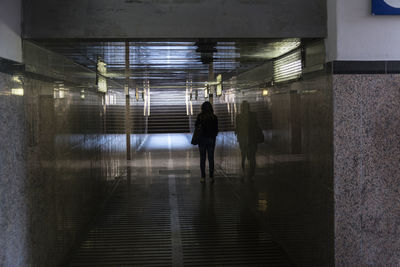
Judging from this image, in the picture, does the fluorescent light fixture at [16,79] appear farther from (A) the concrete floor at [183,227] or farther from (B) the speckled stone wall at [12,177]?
(A) the concrete floor at [183,227]

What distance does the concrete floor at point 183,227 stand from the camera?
525 cm

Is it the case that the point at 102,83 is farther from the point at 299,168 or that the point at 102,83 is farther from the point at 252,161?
the point at 299,168

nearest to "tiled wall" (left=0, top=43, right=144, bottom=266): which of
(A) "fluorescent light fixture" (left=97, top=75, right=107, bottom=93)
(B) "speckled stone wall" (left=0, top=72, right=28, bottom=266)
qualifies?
(B) "speckled stone wall" (left=0, top=72, right=28, bottom=266)

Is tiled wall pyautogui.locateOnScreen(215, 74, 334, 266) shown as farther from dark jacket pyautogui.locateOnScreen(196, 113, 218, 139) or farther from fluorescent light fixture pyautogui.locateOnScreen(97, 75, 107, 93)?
dark jacket pyautogui.locateOnScreen(196, 113, 218, 139)

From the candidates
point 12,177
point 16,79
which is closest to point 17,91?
point 16,79

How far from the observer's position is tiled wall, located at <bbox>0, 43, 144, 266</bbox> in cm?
342

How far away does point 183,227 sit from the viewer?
6.55 m

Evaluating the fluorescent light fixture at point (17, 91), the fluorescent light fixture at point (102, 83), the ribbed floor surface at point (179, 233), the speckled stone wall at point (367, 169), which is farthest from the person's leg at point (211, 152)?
the fluorescent light fixture at point (17, 91)

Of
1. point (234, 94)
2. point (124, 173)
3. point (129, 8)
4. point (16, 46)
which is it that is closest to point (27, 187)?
point (16, 46)

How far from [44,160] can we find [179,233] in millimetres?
2510

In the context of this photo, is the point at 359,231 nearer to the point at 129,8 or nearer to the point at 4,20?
the point at 129,8

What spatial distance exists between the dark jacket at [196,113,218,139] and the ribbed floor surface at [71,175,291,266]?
1.54 m

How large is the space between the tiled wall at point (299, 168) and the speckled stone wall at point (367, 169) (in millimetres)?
88

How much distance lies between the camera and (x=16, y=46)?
143 inches
